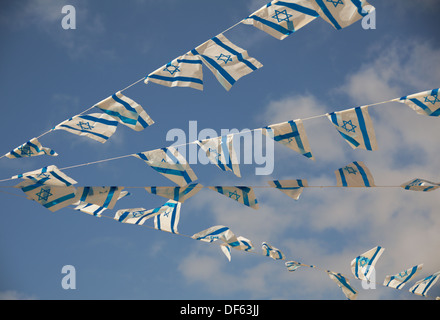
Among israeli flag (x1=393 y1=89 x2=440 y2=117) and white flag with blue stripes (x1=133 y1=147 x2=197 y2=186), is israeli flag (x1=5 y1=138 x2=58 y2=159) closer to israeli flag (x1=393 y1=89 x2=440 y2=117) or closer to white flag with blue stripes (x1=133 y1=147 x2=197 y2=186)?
white flag with blue stripes (x1=133 y1=147 x2=197 y2=186)

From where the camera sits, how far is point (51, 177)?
6641 millimetres

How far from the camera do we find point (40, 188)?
6.66m

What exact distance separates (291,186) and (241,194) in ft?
3.05

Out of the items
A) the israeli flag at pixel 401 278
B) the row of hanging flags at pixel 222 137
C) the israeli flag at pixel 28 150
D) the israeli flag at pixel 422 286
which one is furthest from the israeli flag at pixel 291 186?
the israeli flag at pixel 422 286

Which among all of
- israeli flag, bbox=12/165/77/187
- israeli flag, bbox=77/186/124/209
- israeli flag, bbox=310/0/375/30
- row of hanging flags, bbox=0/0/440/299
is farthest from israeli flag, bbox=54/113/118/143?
israeli flag, bbox=310/0/375/30

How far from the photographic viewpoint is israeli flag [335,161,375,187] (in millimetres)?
6617

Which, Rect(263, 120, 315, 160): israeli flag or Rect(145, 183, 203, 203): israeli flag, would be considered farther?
Rect(145, 183, 203, 203): israeli flag

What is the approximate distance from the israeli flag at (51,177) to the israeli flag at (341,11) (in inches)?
208

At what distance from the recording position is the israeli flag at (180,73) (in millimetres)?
6645

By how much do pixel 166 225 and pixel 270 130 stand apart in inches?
127

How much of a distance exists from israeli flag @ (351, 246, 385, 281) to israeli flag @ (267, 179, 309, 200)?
362 cm
